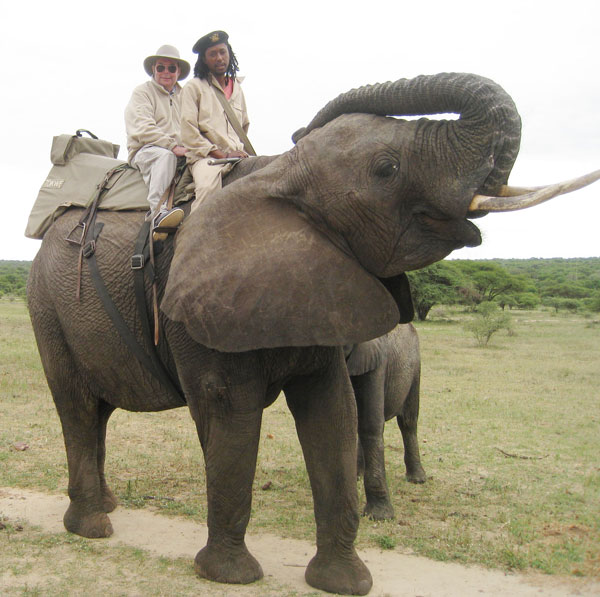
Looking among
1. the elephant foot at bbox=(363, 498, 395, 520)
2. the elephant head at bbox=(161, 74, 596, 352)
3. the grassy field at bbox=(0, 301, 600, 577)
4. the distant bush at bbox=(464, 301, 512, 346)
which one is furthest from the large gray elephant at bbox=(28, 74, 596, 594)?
the distant bush at bbox=(464, 301, 512, 346)

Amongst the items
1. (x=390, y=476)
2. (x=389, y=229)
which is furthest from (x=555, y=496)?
(x=389, y=229)

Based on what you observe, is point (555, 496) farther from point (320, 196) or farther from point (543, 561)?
point (320, 196)

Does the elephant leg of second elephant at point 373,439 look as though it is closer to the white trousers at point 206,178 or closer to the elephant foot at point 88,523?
the elephant foot at point 88,523

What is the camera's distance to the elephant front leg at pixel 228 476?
173 inches

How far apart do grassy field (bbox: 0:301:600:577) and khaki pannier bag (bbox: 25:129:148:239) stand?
245 centimetres

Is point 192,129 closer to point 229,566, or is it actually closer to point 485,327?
point 229,566

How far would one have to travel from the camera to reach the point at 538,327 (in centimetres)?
2830

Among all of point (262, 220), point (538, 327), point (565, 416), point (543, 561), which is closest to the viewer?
point (262, 220)

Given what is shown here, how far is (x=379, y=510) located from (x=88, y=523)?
7.29 ft

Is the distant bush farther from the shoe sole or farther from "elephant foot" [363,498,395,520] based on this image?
the shoe sole

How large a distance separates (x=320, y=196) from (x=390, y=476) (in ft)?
14.0

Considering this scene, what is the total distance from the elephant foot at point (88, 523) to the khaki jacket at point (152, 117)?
2530mm

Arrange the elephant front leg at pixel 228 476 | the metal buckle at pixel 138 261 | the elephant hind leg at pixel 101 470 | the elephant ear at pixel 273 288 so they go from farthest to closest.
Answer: the elephant hind leg at pixel 101 470, the metal buckle at pixel 138 261, the elephant front leg at pixel 228 476, the elephant ear at pixel 273 288

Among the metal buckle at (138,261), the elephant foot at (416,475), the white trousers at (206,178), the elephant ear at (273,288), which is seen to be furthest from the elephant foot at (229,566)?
the elephant foot at (416,475)
